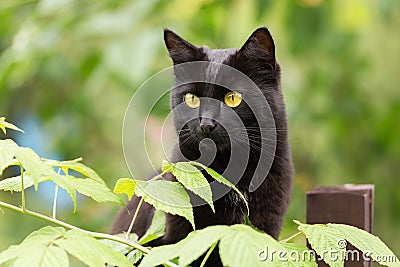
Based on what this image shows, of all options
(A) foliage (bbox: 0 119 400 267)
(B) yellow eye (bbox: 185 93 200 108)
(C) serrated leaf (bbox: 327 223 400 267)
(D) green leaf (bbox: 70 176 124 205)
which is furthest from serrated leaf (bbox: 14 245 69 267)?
(B) yellow eye (bbox: 185 93 200 108)

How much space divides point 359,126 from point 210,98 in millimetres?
1539

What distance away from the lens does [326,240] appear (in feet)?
1.74

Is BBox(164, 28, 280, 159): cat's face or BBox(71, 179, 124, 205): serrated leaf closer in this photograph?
BBox(71, 179, 124, 205): serrated leaf

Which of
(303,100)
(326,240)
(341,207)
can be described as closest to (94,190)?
(326,240)

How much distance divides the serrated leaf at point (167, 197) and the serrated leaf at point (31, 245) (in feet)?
0.29

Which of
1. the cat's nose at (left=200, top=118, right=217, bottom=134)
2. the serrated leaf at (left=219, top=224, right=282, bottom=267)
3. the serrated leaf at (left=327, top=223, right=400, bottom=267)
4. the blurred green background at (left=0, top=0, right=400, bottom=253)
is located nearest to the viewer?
the serrated leaf at (left=219, top=224, right=282, bottom=267)

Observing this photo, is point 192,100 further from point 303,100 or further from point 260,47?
point 303,100

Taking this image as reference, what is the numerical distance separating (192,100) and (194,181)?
23 centimetres

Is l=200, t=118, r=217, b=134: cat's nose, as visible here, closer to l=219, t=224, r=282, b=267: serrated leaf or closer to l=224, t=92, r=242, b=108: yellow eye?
l=224, t=92, r=242, b=108: yellow eye

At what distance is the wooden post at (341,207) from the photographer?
31.2 inches

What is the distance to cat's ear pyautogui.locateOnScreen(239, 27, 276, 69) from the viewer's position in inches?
28.9

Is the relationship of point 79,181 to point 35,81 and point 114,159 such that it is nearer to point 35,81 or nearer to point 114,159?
point 114,159

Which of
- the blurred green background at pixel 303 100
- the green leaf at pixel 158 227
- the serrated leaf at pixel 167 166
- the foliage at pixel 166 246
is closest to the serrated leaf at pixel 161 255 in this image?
the foliage at pixel 166 246

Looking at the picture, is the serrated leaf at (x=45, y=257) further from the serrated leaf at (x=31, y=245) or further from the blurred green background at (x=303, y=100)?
the blurred green background at (x=303, y=100)
